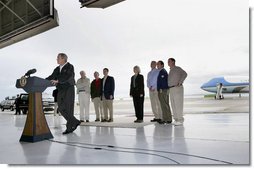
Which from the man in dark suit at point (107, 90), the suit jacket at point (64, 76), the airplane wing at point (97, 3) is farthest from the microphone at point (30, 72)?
the airplane wing at point (97, 3)

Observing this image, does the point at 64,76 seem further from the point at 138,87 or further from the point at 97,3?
the point at 97,3

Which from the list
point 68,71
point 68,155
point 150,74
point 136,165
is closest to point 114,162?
point 136,165

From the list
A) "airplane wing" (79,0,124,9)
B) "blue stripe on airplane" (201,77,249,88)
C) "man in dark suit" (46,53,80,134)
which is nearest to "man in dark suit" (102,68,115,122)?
"man in dark suit" (46,53,80,134)

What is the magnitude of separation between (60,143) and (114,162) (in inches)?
47.4

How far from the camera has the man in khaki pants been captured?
4.74 meters

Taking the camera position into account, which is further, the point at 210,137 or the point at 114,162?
the point at 210,137

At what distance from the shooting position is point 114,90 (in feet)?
18.0

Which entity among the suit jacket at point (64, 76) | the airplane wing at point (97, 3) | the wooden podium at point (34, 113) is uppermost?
the airplane wing at point (97, 3)

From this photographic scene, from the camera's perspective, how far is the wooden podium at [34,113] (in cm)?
335

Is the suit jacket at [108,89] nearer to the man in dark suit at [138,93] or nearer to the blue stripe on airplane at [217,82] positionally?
the man in dark suit at [138,93]

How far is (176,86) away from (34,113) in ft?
8.43

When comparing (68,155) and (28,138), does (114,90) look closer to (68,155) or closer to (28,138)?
(28,138)

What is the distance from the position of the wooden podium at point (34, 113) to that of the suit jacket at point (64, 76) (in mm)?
302

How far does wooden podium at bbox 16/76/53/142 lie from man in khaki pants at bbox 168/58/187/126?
7.74ft
